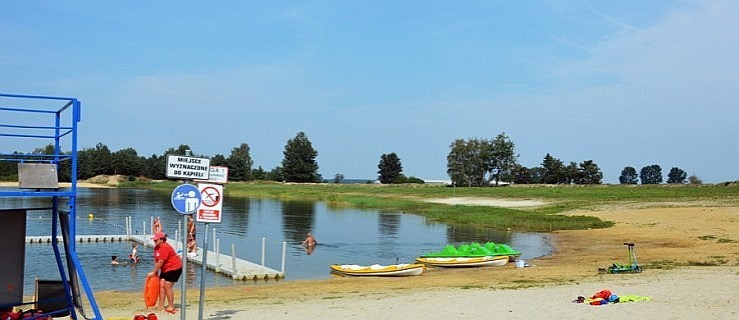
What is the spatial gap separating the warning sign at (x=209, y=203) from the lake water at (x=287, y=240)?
11.7 metres

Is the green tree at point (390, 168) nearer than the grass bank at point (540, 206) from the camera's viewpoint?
No

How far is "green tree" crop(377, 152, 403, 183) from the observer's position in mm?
178250

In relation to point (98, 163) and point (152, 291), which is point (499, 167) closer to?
point (98, 163)

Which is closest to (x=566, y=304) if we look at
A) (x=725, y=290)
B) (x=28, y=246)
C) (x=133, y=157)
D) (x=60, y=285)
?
(x=725, y=290)

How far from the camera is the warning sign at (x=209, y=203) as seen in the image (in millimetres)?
11547

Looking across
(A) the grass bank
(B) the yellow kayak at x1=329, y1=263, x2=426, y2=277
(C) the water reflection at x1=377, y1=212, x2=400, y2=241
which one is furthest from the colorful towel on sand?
(A) the grass bank

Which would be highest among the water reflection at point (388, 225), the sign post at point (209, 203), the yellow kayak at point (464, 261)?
the sign post at point (209, 203)

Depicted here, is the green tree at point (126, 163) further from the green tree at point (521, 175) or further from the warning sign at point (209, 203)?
the warning sign at point (209, 203)

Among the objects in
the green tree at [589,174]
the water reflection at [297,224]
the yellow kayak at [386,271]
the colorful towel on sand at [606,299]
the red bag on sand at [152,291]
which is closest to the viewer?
the colorful towel on sand at [606,299]

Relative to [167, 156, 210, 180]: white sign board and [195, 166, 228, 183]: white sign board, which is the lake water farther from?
[167, 156, 210, 180]: white sign board

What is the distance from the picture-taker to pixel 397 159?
179500 millimetres

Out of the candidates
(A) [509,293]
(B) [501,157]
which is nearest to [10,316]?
(A) [509,293]

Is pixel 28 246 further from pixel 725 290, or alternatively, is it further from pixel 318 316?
pixel 725 290

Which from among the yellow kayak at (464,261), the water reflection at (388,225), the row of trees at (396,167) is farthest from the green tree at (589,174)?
the yellow kayak at (464,261)
